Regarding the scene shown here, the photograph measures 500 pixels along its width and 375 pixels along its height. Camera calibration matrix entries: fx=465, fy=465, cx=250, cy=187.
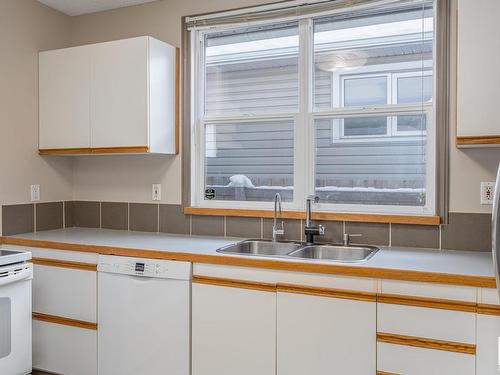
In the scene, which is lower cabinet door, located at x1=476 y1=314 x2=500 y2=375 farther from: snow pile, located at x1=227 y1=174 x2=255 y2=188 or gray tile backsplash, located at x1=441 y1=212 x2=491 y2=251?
snow pile, located at x1=227 y1=174 x2=255 y2=188

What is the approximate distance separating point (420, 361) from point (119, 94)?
226cm

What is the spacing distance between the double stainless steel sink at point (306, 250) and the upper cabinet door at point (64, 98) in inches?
49.6

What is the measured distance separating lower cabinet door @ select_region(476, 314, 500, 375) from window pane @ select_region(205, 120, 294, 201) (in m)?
1.36

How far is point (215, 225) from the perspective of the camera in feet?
10.0

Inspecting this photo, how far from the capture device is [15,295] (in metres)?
2.52

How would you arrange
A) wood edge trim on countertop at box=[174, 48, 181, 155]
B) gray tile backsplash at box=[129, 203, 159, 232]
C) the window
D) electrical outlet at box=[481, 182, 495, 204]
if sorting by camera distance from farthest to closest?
gray tile backsplash at box=[129, 203, 159, 232] → wood edge trim on countertop at box=[174, 48, 181, 155] → the window → electrical outlet at box=[481, 182, 495, 204]

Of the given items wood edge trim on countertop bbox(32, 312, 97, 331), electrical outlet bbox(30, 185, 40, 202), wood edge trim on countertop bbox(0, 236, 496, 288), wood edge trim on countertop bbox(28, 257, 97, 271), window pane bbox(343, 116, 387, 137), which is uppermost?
window pane bbox(343, 116, 387, 137)

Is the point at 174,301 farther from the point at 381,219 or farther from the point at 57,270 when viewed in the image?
the point at 381,219

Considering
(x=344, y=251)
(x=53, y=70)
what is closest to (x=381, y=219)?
(x=344, y=251)

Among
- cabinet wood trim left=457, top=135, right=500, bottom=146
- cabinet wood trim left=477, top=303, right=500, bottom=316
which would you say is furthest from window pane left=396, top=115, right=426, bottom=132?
cabinet wood trim left=477, top=303, right=500, bottom=316

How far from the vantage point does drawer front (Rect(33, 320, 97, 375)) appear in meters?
2.67

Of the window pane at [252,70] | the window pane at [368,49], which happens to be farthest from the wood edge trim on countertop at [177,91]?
the window pane at [368,49]

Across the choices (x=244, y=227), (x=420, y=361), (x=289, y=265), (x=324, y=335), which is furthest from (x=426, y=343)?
(x=244, y=227)

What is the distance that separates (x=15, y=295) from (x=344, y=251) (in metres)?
1.82
